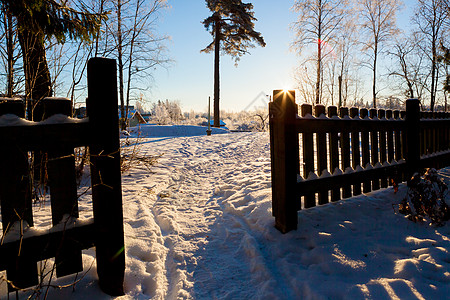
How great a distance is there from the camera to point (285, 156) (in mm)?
2846

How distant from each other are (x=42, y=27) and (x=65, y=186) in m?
3.61

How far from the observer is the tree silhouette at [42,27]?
3543 mm

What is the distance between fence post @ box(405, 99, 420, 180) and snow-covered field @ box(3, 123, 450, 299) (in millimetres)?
576

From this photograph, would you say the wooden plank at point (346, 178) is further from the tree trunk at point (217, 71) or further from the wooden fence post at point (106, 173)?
the tree trunk at point (217, 71)

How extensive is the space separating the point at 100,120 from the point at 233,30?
2497cm

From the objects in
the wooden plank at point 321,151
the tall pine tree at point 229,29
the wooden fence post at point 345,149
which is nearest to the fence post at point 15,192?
the wooden plank at point 321,151

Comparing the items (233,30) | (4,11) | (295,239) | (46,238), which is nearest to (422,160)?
(295,239)

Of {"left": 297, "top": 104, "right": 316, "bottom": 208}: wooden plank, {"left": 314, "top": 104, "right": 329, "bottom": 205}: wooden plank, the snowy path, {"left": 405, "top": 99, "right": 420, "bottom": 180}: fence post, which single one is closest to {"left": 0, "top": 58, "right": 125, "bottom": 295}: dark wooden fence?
the snowy path

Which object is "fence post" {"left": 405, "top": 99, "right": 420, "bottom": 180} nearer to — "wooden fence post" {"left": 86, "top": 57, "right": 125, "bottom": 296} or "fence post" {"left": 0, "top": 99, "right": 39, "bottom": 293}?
"wooden fence post" {"left": 86, "top": 57, "right": 125, "bottom": 296}

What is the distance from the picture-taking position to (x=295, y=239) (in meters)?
2.78

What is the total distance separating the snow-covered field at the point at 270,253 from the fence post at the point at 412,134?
22.7 inches

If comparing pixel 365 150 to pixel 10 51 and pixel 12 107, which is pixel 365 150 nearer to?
pixel 12 107

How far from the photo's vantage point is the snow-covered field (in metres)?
2.04

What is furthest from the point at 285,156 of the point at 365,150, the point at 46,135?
the point at 46,135
